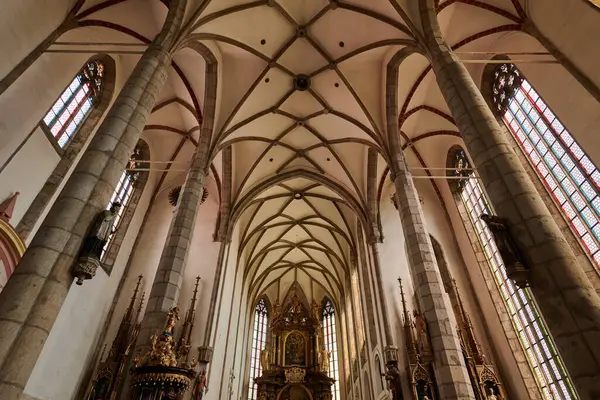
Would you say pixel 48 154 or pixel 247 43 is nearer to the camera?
pixel 48 154

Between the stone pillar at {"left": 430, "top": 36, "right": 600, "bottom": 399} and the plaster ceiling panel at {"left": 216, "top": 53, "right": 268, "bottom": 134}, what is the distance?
28.9 feet

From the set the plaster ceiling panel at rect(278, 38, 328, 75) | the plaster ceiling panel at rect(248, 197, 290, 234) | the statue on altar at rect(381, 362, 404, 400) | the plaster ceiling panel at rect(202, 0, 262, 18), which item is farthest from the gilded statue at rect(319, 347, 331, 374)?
the plaster ceiling panel at rect(202, 0, 262, 18)

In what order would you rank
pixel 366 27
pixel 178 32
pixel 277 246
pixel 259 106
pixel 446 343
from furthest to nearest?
1. pixel 277 246
2. pixel 259 106
3. pixel 366 27
4. pixel 178 32
5. pixel 446 343

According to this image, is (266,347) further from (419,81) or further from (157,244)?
(419,81)

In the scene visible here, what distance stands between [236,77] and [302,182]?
24.8 feet

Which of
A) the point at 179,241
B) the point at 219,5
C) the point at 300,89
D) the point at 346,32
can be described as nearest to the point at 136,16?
the point at 219,5

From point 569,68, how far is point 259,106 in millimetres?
10427

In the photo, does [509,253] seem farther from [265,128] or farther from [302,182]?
[302,182]

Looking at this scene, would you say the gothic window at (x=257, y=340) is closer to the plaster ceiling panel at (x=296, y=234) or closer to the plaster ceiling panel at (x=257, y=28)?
the plaster ceiling panel at (x=296, y=234)

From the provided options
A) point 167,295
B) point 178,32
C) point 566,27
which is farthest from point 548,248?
point 178,32

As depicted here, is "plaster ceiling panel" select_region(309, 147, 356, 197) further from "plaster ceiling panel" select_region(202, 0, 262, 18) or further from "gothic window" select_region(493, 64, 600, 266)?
"plaster ceiling panel" select_region(202, 0, 262, 18)

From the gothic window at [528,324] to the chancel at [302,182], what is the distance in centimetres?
8

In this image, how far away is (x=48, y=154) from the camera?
9.73m

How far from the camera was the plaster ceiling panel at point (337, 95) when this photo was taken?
14.0 m
